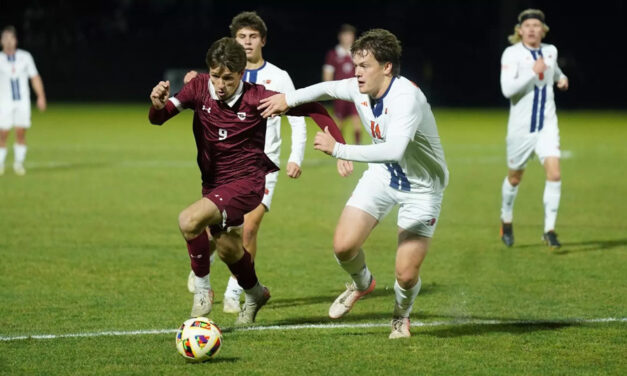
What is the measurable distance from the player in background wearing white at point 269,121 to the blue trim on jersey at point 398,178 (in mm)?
997

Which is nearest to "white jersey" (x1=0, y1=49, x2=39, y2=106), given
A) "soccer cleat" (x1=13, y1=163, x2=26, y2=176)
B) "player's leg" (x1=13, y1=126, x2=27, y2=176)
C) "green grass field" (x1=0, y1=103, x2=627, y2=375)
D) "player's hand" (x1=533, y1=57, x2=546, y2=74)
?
"player's leg" (x1=13, y1=126, x2=27, y2=176)

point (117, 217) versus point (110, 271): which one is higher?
point (110, 271)

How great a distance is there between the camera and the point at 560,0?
38875mm

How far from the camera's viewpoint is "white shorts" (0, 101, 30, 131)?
1612cm

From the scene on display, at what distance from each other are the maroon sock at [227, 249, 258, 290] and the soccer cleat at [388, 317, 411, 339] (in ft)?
3.32

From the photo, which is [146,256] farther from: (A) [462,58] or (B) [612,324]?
(A) [462,58]

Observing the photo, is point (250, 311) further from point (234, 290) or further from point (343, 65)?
point (343, 65)

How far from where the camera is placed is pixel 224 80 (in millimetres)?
6383

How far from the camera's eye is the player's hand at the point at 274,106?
6395 millimetres

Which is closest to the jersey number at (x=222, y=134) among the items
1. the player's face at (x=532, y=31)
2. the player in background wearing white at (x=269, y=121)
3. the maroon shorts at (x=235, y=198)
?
the maroon shorts at (x=235, y=198)

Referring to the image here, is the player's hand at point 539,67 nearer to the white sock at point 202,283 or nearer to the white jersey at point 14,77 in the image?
the white sock at point 202,283

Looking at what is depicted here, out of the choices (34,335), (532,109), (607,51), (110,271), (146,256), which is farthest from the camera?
(607,51)

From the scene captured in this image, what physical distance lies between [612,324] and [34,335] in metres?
3.84

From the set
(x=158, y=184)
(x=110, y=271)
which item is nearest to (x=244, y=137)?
(x=110, y=271)
